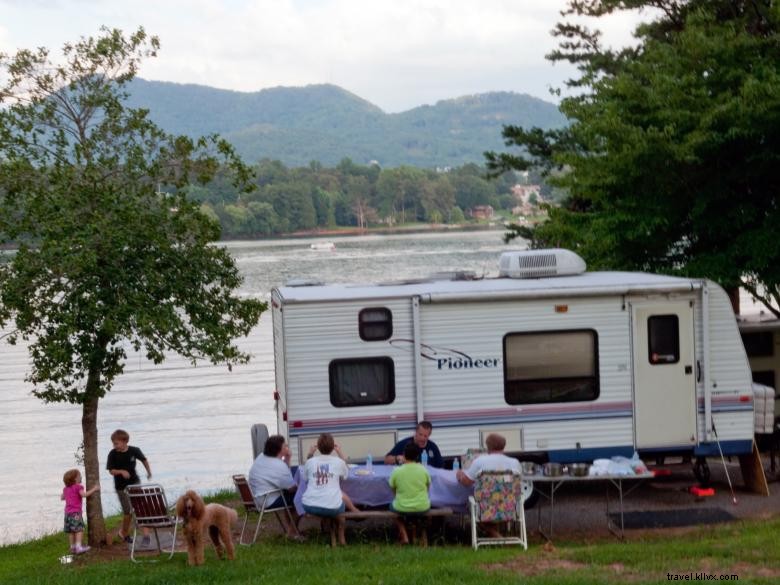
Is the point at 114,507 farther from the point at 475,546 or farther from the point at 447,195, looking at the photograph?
the point at 447,195

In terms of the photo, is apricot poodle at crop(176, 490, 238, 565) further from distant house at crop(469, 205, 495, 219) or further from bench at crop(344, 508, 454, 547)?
distant house at crop(469, 205, 495, 219)

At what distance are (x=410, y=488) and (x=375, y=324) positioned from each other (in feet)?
7.34

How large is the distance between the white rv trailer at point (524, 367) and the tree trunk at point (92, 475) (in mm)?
2044

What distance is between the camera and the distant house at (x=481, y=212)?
146250mm

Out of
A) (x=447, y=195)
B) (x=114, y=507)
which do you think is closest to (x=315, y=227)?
(x=447, y=195)

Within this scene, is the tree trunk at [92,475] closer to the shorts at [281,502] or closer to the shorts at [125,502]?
the shorts at [125,502]

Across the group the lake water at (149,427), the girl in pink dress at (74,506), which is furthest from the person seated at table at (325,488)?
the lake water at (149,427)

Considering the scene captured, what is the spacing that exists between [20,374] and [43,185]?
3744 centimetres

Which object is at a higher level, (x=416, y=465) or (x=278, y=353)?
(x=278, y=353)

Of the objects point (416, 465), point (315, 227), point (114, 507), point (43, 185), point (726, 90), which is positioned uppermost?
point (315, 227)

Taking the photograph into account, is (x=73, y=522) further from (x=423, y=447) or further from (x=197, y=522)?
(x=423, y=447)

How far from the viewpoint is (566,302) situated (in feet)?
42.8

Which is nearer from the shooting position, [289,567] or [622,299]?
[289,567]

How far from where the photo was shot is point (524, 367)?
1300 cm
